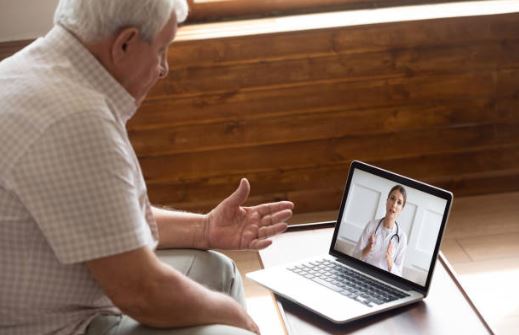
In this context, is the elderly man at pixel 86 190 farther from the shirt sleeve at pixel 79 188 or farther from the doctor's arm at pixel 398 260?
the doctor's arm at pixel 398 260

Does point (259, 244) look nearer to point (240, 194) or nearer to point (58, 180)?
point (240, 194)

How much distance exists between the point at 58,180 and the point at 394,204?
759 mm

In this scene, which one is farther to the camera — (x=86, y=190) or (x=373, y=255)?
(x=373, y=255)

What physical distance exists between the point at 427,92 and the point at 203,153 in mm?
756

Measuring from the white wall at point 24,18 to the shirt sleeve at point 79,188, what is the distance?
1520 millimetres

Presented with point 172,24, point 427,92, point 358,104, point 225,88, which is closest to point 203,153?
point 225,88

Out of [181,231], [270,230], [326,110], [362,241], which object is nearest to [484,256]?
[326,110]

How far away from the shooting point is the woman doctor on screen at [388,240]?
6.02 ft

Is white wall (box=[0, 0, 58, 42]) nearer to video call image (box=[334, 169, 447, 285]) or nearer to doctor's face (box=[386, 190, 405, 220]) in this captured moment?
video call image (box=[334, 169, 447, 285])

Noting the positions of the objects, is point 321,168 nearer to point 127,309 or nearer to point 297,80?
point 297,80

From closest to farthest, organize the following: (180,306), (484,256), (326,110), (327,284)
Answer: (180,306) → (327,284) → (484,256) → (326,110)

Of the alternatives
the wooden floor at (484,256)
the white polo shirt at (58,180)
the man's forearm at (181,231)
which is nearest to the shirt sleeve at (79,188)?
the white polo shirt at (58,180)

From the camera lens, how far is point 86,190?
140cm

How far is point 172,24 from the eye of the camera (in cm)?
152
